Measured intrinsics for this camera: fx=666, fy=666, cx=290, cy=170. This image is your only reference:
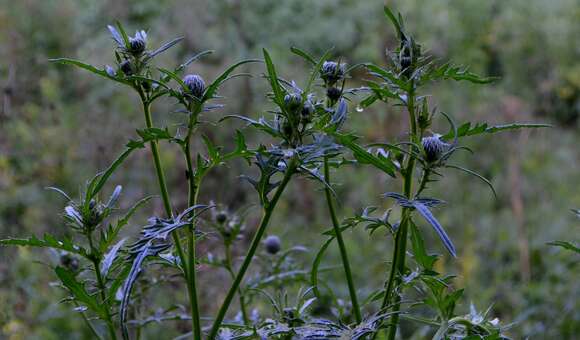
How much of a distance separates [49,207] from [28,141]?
13.3 inches

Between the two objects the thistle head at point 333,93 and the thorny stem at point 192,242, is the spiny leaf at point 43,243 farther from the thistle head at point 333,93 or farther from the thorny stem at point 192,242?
the thistle head at point 333,93

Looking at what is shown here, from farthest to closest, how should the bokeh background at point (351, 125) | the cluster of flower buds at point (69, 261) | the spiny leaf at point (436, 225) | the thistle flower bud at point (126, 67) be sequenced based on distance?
the bokeh background at point (351, 125)
the cluster of flower buds at point (69, 261)
the thistle flower bud at point (126, 67)
the spiny leaf at point (436, 225)

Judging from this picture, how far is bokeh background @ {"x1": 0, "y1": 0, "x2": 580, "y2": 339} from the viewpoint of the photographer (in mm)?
2160

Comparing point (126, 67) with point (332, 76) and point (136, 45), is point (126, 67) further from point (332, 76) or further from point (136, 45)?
point (332, 76)

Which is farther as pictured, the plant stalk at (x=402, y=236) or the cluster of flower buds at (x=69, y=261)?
the cluster of flower buds at (x=69, y=261)

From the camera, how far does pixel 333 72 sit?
0.58m

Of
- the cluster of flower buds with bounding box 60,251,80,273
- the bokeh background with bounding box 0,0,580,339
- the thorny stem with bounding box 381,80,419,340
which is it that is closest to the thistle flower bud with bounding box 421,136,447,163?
the thorny stem with bounding box 381,80,419,340

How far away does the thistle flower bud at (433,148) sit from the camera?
534 mm

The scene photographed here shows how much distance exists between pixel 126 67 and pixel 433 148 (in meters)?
0.26

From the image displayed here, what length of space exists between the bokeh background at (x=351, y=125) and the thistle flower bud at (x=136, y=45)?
0.97 metres

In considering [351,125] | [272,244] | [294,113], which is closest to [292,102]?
[294,113]

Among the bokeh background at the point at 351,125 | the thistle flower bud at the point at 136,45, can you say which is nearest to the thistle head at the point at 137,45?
the thistle flower bud at the point at 136,45

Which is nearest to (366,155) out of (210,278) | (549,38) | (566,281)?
(210,278)

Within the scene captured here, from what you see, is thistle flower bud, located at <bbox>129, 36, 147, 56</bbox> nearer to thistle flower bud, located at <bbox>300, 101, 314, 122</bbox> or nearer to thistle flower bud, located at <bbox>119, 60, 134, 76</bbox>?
thistle flower bud, located at <bbox>119, 60, 134, 76</bbox>
